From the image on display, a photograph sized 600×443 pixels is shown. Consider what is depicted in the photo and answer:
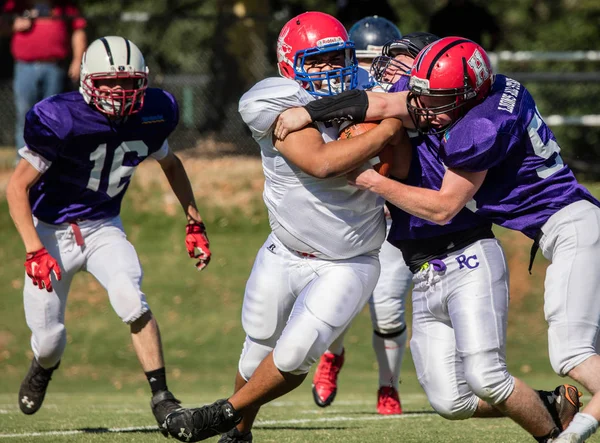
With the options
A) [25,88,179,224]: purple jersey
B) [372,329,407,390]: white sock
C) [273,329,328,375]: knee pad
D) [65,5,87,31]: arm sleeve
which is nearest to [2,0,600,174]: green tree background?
[65,5,87,31]: arm sleeve

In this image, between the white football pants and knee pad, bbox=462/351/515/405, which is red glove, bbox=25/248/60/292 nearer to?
the white football pants

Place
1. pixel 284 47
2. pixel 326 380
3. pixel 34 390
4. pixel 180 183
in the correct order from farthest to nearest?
pixel 326 380, pixel 180 183, pixel 34 390, pixel 284 47

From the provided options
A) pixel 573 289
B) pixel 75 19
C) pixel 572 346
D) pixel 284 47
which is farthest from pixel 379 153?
pixel 75 19

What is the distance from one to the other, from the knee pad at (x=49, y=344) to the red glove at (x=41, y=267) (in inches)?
19.4

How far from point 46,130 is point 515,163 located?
8.51 feet

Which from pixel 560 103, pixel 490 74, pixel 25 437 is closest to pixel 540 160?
pixel 490 74

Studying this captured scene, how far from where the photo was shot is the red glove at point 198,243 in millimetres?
5680

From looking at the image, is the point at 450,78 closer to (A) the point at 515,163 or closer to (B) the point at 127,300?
(A) the point at 515,163

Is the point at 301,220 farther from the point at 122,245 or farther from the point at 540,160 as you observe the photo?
the point at 122,245

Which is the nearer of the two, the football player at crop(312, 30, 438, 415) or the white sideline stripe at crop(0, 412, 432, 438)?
the white sideline stripe at crop(0, 412, 432, 438)

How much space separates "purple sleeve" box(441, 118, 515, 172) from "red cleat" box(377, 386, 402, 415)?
102 inches

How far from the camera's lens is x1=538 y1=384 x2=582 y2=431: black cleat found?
4.39 m

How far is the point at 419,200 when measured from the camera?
13.6 feet

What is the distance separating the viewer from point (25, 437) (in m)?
5.07
